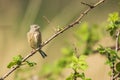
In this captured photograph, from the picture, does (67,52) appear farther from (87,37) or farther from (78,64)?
(78,64)

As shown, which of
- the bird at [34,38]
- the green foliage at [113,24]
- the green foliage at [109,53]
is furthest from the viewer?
the bird at [34,38]

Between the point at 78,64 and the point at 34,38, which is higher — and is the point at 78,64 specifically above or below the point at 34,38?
below

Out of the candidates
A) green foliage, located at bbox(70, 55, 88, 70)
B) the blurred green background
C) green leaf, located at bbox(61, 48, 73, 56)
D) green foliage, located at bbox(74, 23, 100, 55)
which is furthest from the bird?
green foliage, located at bbox(74, 23, 100, 55)

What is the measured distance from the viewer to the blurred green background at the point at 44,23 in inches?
203

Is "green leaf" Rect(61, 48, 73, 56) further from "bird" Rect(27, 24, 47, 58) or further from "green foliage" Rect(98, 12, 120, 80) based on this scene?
"green foliage" Rect(98, 12, 120, 80)

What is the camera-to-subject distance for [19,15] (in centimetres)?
845

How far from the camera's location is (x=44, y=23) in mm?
7711

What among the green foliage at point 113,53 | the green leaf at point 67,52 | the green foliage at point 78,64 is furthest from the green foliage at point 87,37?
the green foliage at point 78,64

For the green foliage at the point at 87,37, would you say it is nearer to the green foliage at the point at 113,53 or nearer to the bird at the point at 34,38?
the bird at the point at 34,38

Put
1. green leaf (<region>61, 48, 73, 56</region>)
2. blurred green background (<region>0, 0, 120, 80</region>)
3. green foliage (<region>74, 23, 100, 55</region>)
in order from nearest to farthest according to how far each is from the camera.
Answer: green leaf (<region>61, 48, 73, 56</region>), green foliage (<region>74, 23, 100, 55</region>), blurred green background (<region>0, 0, 120, 80</region>)

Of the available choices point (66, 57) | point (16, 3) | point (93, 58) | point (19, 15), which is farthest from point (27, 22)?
point (16, 3)

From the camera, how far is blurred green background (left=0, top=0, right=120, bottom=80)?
515cm

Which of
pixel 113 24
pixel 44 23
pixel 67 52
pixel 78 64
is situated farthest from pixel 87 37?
pixel 44 23

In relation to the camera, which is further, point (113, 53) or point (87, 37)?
point (87, 37)
